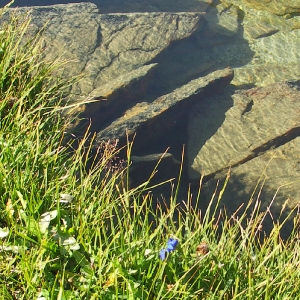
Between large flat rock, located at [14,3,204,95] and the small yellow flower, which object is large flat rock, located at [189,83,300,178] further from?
the small yellow flower

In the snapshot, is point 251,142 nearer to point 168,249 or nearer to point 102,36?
point 102,36

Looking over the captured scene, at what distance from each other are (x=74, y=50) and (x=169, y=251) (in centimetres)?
475

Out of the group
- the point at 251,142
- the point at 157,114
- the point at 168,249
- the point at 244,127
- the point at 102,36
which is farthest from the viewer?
the point at 102,36

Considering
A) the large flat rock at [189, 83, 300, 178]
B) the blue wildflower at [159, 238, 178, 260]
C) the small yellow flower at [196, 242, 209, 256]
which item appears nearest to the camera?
the blue wildflower at [159, 238, 178, 260]

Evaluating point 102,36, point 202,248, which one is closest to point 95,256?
point 202,248

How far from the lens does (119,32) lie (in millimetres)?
6641

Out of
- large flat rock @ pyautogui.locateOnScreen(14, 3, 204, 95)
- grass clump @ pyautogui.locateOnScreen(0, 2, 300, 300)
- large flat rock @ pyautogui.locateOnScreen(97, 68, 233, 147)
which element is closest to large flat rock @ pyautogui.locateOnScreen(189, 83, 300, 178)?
large flat rock @ pyautogui.locateOnScreen(97, 68, 233, 147)

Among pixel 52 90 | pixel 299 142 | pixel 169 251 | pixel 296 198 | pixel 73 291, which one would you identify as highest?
pixel 52 90

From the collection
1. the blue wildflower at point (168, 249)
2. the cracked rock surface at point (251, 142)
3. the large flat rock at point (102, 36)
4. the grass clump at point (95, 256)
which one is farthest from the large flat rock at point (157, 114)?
the blue wildflower at point (168, 249)

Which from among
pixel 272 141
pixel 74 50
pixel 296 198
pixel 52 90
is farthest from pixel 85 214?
pixel 74 50

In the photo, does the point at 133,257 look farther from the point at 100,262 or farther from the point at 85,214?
the point at 85,214

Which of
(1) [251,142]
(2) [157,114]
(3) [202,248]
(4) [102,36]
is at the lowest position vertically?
(1) [251,142]

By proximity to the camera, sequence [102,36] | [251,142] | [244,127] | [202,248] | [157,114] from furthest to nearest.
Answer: [102,36], [244,127], [251,142], [157,114], [202,248]

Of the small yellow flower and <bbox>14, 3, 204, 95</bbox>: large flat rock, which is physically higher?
<bbox>14, 3, 204, 95</bbox>: large flat rock
